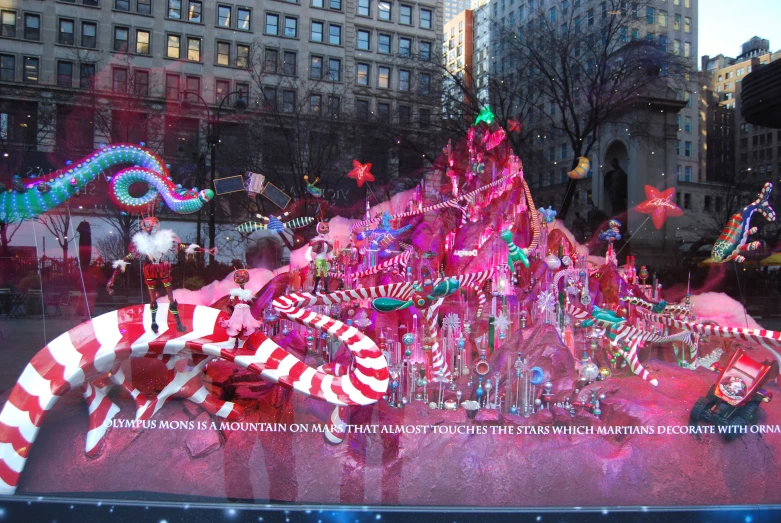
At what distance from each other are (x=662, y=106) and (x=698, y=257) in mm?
1200

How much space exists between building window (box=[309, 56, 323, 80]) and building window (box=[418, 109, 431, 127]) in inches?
36.1

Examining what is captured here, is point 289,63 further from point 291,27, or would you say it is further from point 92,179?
point 92,179

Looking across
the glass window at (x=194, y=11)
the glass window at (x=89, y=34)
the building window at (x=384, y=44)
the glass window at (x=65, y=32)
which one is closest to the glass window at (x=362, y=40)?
the building window at (x=384, y=44)

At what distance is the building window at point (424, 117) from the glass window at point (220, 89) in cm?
143

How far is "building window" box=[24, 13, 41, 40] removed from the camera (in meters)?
2.80

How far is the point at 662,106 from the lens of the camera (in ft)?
13.4

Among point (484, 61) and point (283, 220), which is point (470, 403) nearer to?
point (283, 220)

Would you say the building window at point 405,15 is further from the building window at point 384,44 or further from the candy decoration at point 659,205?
the candy decoration at point 659,205

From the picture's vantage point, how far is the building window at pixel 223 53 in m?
3.14

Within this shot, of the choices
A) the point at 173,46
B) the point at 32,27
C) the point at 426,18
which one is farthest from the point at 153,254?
the point at 426,18

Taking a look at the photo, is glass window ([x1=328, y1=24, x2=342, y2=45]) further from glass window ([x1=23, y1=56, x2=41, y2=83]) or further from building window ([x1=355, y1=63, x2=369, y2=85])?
glass window ([x1=23, y1=56, x2=41, y2=83])

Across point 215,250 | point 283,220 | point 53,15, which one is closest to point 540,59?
point 283,220

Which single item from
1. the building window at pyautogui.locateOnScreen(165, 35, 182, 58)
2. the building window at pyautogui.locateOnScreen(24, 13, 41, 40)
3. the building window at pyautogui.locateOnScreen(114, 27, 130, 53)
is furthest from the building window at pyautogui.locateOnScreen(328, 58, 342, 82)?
the building window at pyautogui.locateOnScreen(24, 13, 41, 40)

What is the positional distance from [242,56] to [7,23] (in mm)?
1206
